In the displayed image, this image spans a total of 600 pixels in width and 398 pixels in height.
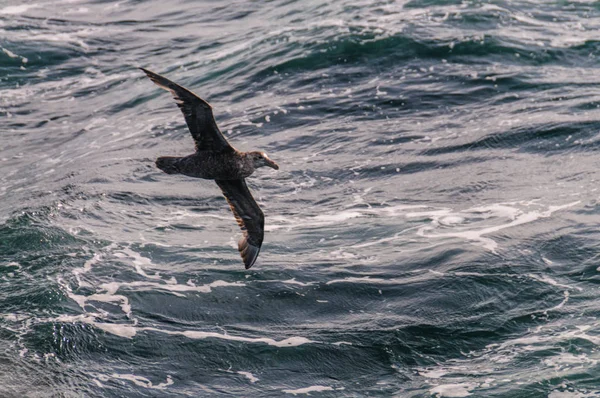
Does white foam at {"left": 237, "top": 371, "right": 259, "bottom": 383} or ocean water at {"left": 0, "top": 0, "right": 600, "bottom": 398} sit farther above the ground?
ocean water at {"left": 0, "top": 0, "right": 600, "bottom": 398}

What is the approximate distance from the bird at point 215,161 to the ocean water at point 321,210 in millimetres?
2479

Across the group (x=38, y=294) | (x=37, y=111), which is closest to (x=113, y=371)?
(x=38, y=294)

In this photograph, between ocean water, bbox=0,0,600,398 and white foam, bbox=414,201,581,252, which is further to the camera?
white foam, bbox=414,201,581,252

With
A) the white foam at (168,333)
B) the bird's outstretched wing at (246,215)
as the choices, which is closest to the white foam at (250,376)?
the white foam at (168,333)

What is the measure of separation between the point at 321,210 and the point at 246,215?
549cm

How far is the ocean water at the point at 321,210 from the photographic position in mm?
14484

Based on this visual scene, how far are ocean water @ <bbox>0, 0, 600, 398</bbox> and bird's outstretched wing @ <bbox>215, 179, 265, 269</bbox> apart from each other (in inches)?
71.3

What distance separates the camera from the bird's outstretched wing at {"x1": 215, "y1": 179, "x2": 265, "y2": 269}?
13844 mm

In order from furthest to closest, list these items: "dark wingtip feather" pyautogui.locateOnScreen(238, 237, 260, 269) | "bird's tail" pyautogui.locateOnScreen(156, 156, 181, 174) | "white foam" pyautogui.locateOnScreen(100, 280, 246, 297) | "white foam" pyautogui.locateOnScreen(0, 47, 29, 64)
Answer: "white foam" pyautogui.locateOnScreen(0, 47, 29, 64)
"white foam" pyautogui.locateOnScreen(100, 280, 246, 297)
"dark wingtip feather" pyautogui.locateOnScreen(238, 237, 260, 269)
"bird's tail" pyautogui.locateOnScreen(156, 156, 181, 174)

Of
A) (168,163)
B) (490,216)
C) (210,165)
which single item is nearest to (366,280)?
(490,216)

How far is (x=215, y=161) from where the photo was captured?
1309 centimetres

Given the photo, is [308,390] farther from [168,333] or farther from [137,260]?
[137,260]

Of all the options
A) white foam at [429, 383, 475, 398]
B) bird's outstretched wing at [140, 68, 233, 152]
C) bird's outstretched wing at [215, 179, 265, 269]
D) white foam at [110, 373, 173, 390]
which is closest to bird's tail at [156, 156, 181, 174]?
bird's outstretched wing at [140, 68, 233, 152]

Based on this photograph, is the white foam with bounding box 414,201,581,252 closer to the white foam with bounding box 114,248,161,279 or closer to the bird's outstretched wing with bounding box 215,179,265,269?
the bird's outstretched wing with bounding box 215,179,265,269
